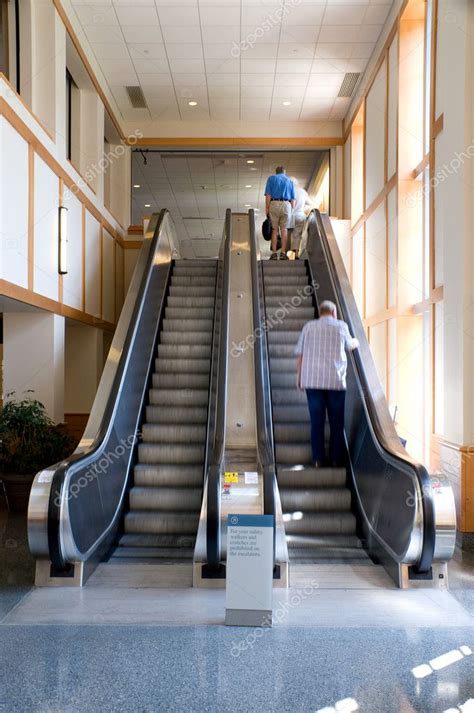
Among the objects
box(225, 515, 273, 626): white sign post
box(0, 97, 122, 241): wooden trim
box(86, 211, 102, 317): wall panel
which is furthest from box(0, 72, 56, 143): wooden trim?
box(225, 515, 273, 626): white sign post

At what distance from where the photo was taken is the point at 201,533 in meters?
4.46

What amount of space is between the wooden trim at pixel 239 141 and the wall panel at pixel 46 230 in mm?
6043

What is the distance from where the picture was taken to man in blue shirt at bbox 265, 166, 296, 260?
1049 centimetres

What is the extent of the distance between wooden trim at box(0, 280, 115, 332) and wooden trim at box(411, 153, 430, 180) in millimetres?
4954

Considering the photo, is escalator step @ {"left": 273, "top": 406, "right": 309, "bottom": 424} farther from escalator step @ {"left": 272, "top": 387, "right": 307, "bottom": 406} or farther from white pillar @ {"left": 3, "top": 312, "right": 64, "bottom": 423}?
white pillar @ {"left": 3, "top": 312, "right": 64, "bottom": 423}

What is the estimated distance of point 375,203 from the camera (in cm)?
1056

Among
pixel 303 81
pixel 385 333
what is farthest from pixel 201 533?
pixel 303 81

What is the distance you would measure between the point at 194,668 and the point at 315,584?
4.81 feet

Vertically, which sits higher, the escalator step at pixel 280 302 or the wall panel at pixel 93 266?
the wall panel at pixel 93 266

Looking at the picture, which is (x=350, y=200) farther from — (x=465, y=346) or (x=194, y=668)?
(x=194, y=668)

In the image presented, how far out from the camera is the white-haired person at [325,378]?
5.87 m

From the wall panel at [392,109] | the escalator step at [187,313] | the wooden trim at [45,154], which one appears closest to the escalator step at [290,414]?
the escalator step at [187,313]

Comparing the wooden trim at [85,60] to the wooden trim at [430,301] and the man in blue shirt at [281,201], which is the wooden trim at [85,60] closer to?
the man in blue shirt at [281,201]

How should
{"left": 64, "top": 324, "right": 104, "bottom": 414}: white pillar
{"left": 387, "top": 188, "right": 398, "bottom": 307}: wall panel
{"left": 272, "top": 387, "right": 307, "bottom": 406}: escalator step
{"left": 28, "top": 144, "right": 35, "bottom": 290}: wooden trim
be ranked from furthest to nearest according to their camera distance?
{"left": 64, "top": 324, "right": 104, "bottom": 414}: white pillar
{"left": 387, "top": 188, "right": 398, "bottom": 307}: wall panel
{"left": 28, "top": 144, "right": 35, "bottom": 290}: wooden trim
{"left": 272, "top": 387, "right": 307, "bottom": 406}: escalator step
